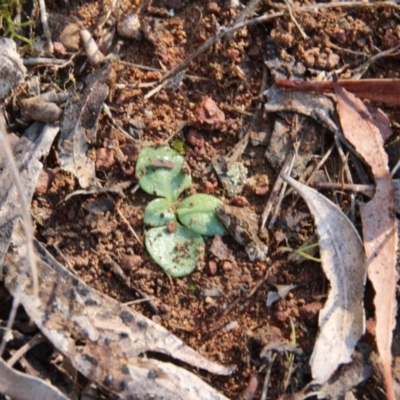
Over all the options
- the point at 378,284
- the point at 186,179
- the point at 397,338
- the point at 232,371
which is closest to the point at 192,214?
the point at 186,179

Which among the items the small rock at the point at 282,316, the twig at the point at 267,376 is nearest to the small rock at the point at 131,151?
the small rock at the point at 282,316

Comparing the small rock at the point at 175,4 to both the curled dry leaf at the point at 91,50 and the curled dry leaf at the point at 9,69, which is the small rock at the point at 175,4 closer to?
the curled dry leaf at the point at 91,50

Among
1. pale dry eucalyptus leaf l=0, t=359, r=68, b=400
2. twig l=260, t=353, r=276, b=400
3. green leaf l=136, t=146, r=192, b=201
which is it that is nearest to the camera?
pale dry eucalyptus leaf l=0, t=359, r=68, b=400

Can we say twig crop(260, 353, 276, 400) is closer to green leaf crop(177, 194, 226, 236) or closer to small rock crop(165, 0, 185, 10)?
green leaf crop(177, 194, 226, 236)

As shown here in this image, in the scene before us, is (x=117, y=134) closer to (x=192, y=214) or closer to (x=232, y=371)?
(x=192, y=214)

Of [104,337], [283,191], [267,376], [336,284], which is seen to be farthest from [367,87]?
[104,337]

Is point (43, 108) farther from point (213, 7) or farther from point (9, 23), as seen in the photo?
point (213, 7)

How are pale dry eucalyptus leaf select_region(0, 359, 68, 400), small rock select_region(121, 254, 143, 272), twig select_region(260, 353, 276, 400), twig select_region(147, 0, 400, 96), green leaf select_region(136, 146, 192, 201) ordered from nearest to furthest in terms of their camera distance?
pale dry eucalyptus leaf select_region(0, 359, 68, 400), twig select_region(260, 353, 276, 400), small rock select_region(121, 254, 143, 272), green leaf select_region(136, 146, 192, 201), twig select_region(147, 0, 400, 96)

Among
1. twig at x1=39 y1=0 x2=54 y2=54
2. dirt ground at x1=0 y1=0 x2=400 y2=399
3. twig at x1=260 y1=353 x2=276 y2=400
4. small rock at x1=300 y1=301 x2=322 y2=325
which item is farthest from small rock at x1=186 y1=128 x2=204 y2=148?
twig at x1=260 y1=353 x2=276 y2=400
